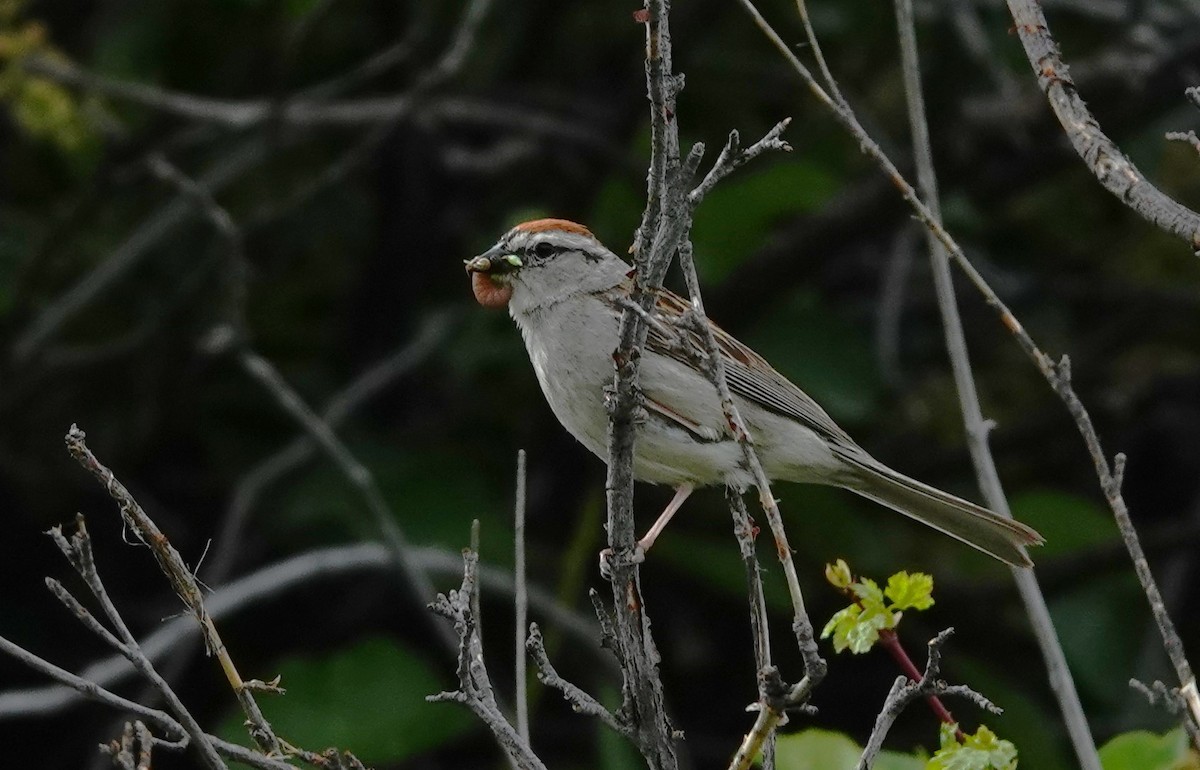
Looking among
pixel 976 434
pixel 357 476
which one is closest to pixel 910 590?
pixel 976 434

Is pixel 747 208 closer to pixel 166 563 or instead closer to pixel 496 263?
pixel 496 263

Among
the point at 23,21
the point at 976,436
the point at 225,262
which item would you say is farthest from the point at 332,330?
the point at 976,436

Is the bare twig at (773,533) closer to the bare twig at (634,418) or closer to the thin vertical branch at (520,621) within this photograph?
the bare twig at (634,418)

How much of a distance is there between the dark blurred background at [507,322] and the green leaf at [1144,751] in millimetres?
2242

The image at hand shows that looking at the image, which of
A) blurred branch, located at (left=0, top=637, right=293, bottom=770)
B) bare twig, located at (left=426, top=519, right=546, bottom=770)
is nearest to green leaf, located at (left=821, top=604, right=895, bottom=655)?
bare twig, located at (left=426, top=519, right=546, bottom=770)

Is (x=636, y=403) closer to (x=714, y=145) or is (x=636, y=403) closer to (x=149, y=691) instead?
(x=149, y=691)

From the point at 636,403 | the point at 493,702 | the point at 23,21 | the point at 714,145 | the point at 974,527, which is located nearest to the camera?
the point at 493,702

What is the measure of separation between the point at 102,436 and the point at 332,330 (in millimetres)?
969

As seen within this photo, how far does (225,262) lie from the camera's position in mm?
5863

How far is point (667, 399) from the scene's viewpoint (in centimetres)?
381

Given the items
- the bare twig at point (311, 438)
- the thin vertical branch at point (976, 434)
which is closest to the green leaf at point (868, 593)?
the thin vertical branch at point (976, 434)

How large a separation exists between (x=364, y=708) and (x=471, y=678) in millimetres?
2749

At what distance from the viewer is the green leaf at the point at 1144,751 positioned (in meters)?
3.02

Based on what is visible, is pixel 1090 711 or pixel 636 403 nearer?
pixel 636 403
